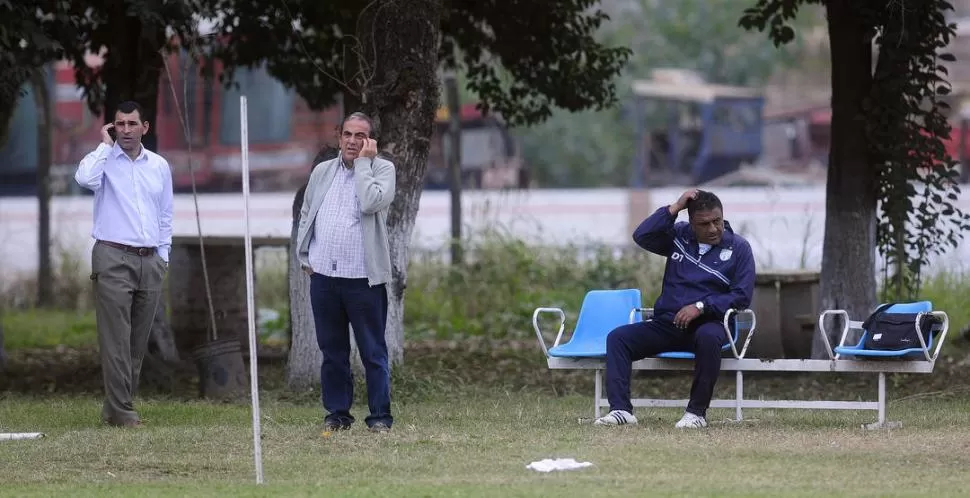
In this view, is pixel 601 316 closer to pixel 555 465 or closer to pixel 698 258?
pixel 698 258

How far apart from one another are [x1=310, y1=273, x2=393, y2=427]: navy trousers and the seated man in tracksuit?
139cm

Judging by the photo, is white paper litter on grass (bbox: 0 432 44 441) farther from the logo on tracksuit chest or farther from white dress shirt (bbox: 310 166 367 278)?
the logo on tracksuit chest

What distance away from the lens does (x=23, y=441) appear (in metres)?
9.34

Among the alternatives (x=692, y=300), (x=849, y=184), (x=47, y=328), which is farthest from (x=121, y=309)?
(x=47, y=328)

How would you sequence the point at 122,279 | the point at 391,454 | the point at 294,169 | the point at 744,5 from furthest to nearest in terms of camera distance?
1. the point at 744,5
2. the point at 294,169
3. the point at 122,279
4. the point at 391,454

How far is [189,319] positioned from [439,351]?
8.22 ft

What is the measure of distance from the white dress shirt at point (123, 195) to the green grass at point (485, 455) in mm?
1170

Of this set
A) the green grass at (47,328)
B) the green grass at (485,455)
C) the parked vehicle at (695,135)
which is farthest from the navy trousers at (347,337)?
the parked vehicle at (695,135)

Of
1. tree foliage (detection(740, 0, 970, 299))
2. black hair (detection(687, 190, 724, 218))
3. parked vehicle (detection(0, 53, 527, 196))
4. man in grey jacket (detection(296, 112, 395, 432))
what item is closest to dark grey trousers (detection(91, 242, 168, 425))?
man in grey jacket (detection(296, 112, 395, 432))

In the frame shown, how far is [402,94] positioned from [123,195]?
2594 mm

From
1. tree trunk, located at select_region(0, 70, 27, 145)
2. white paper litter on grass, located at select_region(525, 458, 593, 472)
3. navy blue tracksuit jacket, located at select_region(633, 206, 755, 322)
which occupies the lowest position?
white paper litter on grass, located at select_region(525, 458, 593, 472)

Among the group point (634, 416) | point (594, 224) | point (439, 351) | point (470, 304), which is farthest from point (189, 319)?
point (594, 224)

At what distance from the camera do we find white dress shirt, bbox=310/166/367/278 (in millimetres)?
9133

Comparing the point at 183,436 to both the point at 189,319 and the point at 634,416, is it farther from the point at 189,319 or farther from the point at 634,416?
the point at 189,319
